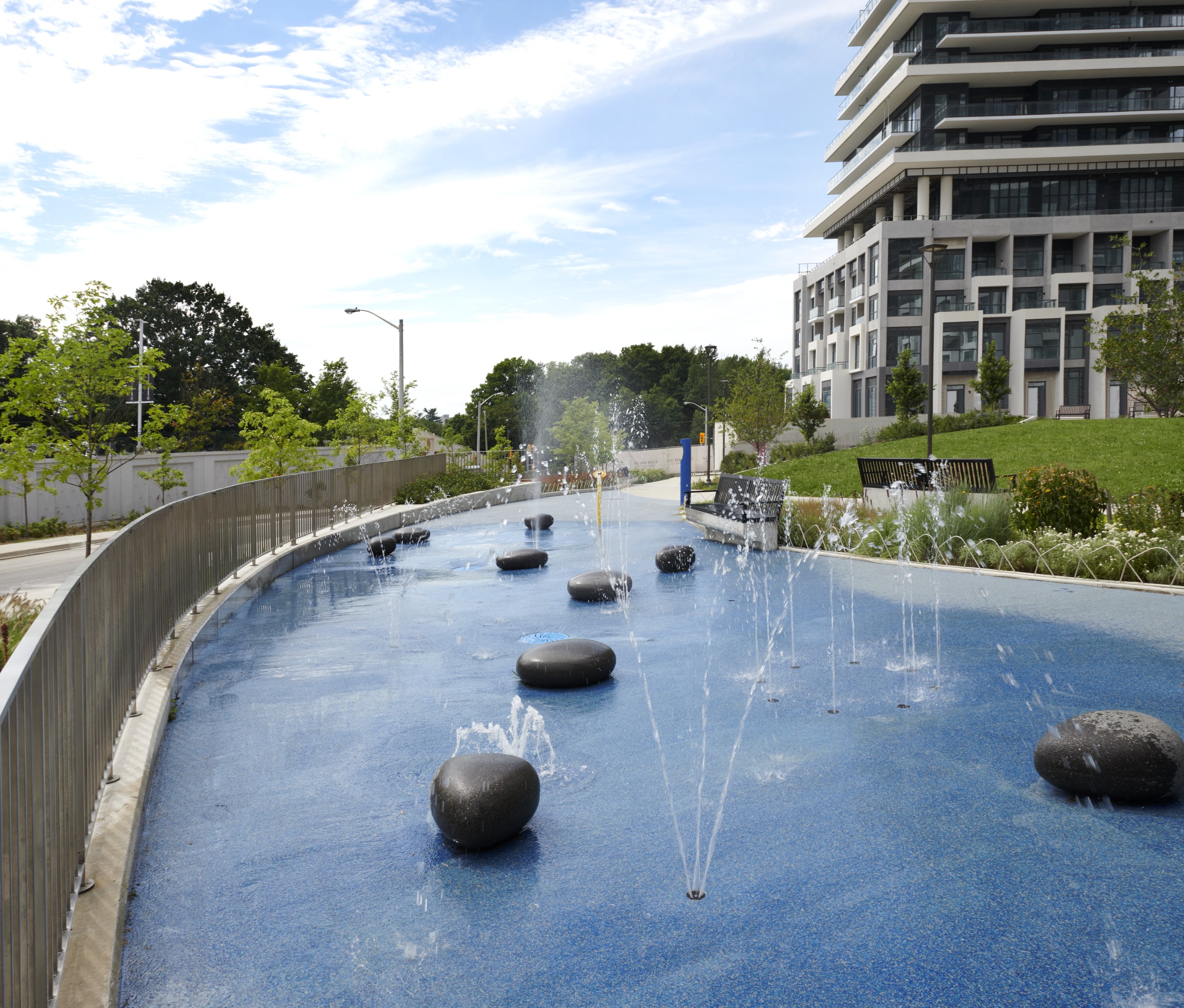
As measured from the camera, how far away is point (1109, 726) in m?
5.40

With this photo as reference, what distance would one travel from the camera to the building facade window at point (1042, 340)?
2434 inches

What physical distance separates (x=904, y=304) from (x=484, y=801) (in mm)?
66513

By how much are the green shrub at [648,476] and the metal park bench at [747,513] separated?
32390 mm

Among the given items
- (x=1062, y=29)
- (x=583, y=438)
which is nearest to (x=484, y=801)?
(x=583, y=438)

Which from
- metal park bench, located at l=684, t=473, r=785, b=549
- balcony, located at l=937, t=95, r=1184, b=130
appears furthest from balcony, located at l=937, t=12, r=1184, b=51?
metal park bench, located at l=684, t=473, r=785, b=549

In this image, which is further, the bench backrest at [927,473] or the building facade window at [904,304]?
the building facade window at [904,304]

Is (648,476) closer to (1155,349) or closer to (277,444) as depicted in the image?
(1155,349)

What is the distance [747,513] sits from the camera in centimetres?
1767

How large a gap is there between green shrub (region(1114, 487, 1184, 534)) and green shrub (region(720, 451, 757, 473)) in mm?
29253

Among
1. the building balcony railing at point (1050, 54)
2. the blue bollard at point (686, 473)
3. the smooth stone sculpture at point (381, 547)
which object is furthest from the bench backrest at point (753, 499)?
the building balcony railing at point (1050, 54)

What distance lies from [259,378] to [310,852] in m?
81.5

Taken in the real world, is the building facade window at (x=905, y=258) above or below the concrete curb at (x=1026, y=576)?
above

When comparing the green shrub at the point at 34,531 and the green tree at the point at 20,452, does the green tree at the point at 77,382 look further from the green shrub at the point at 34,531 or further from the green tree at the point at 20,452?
the green shrub at the point at 34,531

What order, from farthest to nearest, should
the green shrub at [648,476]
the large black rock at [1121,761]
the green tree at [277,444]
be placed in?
the green shrub at [648,476] → the green tree at [277,444] → the large black rock at [1121,761]
